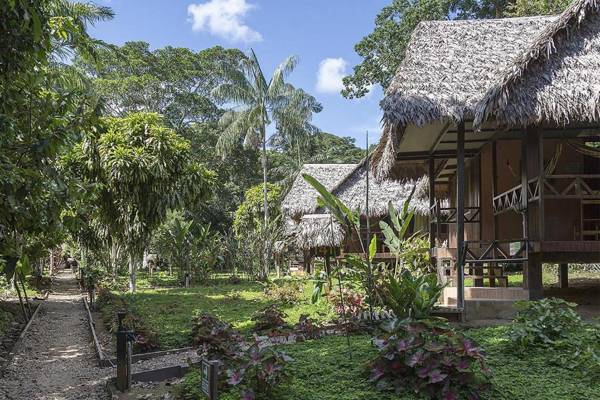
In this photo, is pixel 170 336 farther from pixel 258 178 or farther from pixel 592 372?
pixel 258 178

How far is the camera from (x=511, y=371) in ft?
16.6

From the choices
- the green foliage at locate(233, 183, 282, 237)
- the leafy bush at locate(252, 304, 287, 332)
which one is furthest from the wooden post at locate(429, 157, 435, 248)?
the green foliage at locate(233, 183, 282, 237)

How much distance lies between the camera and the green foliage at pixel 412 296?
6926mm

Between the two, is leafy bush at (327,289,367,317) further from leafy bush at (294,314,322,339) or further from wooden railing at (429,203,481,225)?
wooden railing at (429,203,481,225)

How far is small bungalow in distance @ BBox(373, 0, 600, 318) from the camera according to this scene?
7.73 metres

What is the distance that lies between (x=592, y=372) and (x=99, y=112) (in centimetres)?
520

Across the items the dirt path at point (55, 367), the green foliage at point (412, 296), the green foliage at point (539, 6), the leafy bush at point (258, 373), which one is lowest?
the dirt path at point (55, 367)

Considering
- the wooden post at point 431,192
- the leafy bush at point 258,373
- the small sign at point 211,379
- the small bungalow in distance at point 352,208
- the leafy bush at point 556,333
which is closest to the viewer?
the small sign at point 211,379

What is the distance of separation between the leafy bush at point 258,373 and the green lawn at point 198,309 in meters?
3.82

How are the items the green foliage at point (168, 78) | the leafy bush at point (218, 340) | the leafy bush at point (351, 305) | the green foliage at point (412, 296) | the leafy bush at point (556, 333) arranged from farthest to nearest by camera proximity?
1. the green foliage at point (168, 78)
2. the leafy bush at point (351, 305)
3. the green foliage at point (412, 296)
4. the leafy bush at point (556, 333)
5. the leafy bush at point (218, 340)

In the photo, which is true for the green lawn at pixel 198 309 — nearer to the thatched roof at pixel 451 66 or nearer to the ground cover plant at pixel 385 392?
the ground cover plant at pixel 385 392

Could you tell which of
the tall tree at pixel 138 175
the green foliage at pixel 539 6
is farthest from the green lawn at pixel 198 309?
the green foliage at pixel 539 6

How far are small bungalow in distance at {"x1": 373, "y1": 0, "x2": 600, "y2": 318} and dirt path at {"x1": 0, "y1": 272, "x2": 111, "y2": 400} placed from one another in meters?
4.97

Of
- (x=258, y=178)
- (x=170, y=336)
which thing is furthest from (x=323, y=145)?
(x=170, y=336)
